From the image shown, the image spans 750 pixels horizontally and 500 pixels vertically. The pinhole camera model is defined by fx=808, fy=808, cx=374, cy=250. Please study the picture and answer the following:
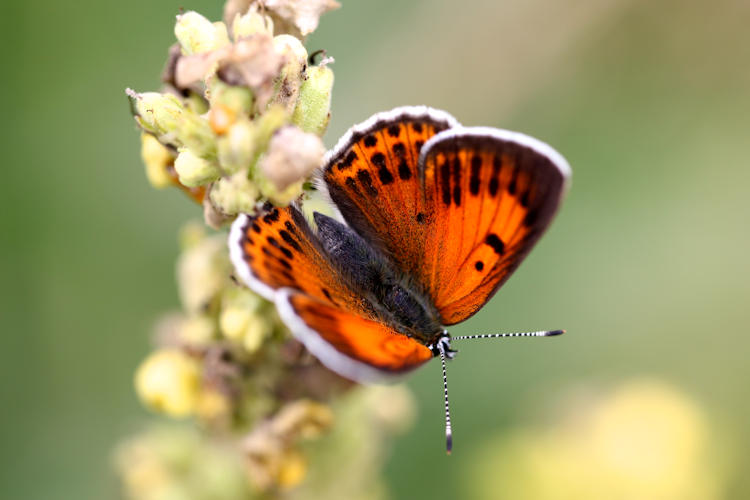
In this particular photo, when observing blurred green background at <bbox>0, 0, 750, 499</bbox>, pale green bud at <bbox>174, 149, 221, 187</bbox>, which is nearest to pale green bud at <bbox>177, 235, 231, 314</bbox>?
pale green bud at <bbox>174, 149, 221, 187</bbox>

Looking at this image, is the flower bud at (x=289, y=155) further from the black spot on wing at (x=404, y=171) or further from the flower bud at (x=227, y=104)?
the black spot on wing at (x=404, y=171)

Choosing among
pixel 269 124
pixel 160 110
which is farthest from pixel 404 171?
pixel 160 110

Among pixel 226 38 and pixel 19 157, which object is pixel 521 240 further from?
pixel 19 157

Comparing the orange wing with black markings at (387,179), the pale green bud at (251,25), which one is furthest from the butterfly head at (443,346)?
the pale green bud at (251,25)

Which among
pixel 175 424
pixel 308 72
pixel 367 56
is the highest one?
pixel 367 56

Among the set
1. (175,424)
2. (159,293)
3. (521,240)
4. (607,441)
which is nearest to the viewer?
(521,240)

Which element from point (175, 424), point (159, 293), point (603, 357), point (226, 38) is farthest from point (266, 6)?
point (603, 357)

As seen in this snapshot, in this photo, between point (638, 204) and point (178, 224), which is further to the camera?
point (638, 204)
